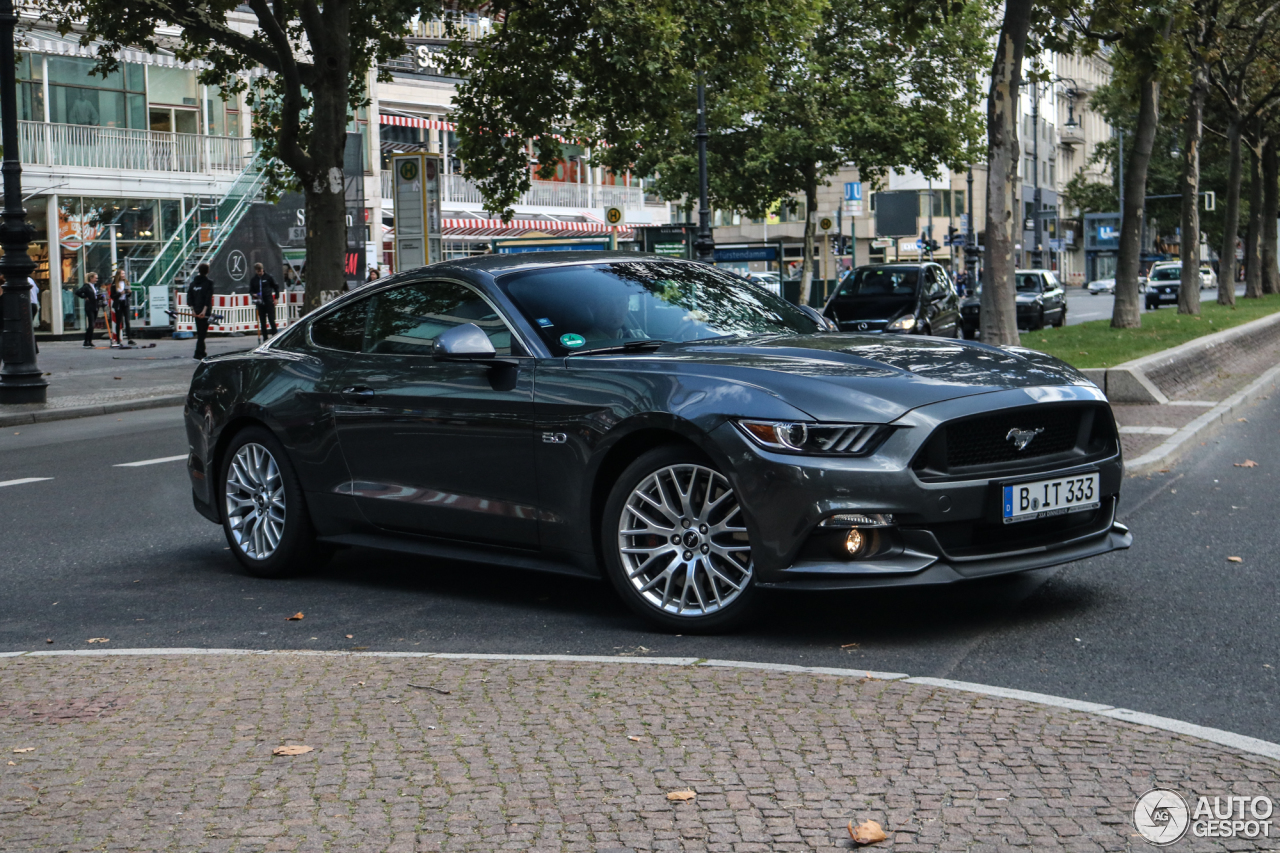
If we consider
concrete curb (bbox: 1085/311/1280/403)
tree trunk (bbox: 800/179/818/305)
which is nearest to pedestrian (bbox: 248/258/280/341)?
tree trunk (bbox: 800/179/818/305)

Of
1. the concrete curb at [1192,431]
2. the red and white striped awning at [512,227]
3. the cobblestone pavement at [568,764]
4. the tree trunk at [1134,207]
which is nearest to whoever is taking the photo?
the cobblestone pavement at [568,764]

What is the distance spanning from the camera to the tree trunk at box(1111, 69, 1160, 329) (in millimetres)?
25266

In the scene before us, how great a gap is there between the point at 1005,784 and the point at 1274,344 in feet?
83.1

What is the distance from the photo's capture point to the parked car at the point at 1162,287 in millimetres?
58938

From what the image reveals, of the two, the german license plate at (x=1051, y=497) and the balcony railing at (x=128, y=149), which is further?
the balcony railing at (x=128, y=149)

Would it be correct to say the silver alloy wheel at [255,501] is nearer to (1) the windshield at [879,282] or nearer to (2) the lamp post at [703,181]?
(1) the windshield at [879,282]

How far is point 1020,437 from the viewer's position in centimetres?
588

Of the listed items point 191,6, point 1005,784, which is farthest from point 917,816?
point 191,6

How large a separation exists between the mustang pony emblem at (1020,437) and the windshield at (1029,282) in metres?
36.4

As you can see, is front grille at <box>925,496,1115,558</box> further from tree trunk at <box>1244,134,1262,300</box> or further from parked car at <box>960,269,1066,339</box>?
tree trunk at <box>1244,134,1262,300</box>

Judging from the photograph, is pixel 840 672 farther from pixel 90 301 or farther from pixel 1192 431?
pixel 90 301

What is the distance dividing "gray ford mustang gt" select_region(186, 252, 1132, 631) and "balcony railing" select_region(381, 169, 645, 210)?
47.1 meters

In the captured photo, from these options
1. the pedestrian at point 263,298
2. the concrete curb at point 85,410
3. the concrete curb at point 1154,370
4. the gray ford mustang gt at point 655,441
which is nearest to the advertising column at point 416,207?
the concrete curb at point 85,410

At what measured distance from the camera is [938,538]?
5.62 meters
